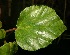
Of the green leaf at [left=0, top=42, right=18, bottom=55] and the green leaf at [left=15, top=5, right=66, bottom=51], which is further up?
the green leaf at [left=15, top=5, right=66, bottom=51]

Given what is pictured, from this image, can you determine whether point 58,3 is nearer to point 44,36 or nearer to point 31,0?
point 31,0

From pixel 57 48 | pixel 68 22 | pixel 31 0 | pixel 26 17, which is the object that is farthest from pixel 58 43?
pixel 26 17

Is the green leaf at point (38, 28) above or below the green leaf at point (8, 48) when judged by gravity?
above
